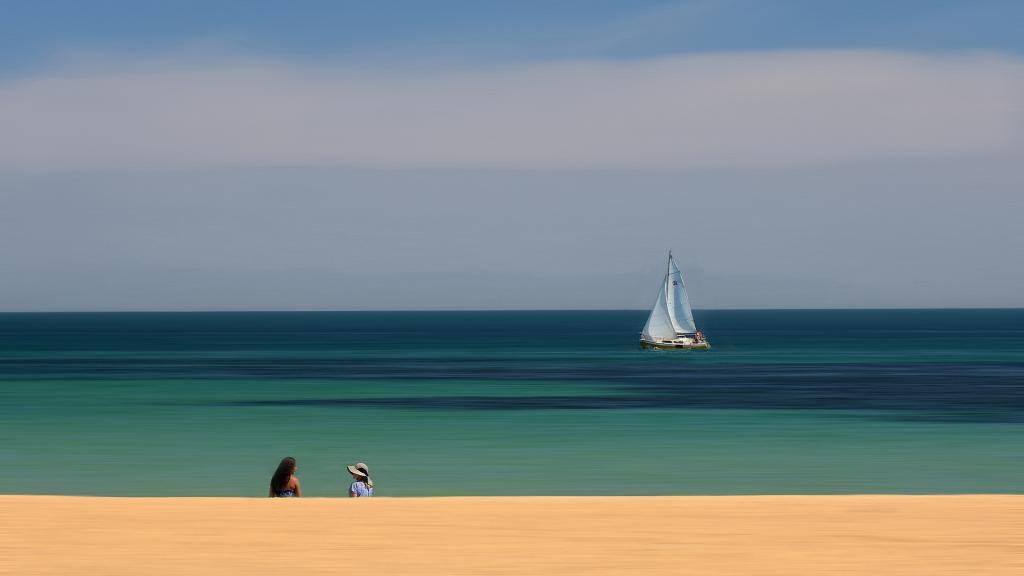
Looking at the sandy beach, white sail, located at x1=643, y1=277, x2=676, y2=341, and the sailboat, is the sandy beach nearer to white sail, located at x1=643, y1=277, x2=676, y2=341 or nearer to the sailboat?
the sailboat

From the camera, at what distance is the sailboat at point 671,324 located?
110 m

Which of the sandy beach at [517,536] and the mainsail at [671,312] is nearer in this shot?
the sandy beach at [517,536]

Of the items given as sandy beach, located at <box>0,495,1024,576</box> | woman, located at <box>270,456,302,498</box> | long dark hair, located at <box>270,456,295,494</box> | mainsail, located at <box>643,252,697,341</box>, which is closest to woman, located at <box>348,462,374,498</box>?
woman, located at <box>270,456,302,498</box>

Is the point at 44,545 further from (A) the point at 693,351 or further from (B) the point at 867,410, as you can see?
(A) the point at 693,351

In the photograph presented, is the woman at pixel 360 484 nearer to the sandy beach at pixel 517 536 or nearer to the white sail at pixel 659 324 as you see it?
the sandy beach at pixel 517 536

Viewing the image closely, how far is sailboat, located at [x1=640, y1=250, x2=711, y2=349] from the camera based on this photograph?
110062mm

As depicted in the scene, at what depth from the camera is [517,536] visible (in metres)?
12.0

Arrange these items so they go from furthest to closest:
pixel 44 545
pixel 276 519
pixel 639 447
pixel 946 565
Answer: pixel 639 447, pixel 276 519, pixel 44 545, pixel 946 565

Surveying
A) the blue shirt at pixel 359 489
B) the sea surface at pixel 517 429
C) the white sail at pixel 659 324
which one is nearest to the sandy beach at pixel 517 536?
the blue shirt at pixel 359 489

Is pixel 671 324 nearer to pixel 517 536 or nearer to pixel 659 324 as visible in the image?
pixel 659 324

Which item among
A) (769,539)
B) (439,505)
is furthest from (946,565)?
(439,505)

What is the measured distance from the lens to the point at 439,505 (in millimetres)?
14148

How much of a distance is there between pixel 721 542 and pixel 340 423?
34.6 m

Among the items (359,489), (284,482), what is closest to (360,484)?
(359,489)
